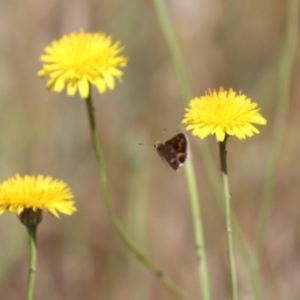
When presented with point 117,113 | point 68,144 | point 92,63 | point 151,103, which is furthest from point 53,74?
point 151,103

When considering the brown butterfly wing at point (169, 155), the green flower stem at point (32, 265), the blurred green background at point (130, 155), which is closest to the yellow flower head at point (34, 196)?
the green flower stem at point (32, 265)

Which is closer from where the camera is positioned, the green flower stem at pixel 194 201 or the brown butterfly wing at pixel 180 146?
the brown butterfly wing at pixel 180 146

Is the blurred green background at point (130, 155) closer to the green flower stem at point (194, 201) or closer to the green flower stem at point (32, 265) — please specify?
the green flower stem at point (194, 201)

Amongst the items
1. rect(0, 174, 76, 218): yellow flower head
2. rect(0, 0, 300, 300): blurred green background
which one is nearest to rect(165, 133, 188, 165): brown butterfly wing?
rect(0, 174, 76, 218): yellow flower head

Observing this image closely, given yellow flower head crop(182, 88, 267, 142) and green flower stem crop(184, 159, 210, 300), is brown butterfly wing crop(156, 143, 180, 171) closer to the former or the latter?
yellow flower head crop(182, 88, 267, 142)

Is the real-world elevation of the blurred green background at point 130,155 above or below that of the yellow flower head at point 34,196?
above

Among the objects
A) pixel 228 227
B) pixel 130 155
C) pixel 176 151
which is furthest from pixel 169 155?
pixel 130 155

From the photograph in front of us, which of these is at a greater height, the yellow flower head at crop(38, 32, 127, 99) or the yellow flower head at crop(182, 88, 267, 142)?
the yellow flower head at crop(38, 32, 127, 99)
